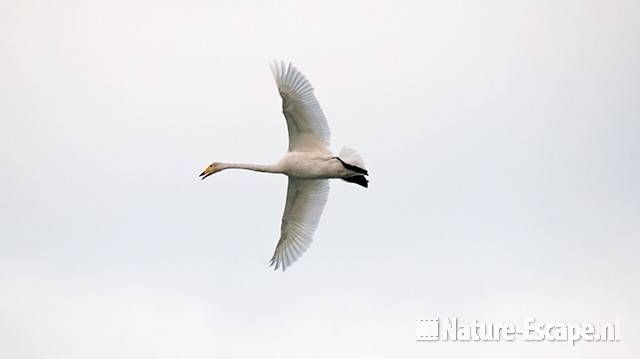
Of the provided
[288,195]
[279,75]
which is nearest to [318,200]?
[288,195]

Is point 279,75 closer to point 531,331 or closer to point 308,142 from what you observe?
point 308,142

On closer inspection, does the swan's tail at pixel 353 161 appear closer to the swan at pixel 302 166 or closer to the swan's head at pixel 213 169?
the swan at pixel 302 166

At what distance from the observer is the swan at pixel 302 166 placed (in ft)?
154

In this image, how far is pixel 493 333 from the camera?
161 ft

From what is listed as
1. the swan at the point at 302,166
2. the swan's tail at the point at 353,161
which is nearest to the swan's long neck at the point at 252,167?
the swan at the point at 302,166

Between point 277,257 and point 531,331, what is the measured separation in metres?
6.46

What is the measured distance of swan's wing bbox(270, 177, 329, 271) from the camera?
4903 centimetres

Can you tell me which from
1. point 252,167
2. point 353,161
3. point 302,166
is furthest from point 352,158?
point 252,167

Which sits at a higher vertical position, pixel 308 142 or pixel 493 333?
pixel 308 142

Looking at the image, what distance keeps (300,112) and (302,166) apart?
1286 millimetres

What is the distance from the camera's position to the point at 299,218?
162 feet

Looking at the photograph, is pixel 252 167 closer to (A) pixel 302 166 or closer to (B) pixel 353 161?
(A) pixel 302 166

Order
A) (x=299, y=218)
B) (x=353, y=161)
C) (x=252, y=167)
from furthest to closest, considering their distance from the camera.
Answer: (x=299, y=218) → (x=252, y=167) → (x=353, y=161)

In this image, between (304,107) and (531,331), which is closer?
(304,107)
